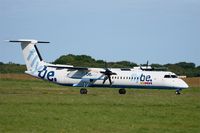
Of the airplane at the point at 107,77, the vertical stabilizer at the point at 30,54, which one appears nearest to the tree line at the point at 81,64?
the vertical stabilizer at the point at 30,54

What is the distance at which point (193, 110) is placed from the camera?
27922mm

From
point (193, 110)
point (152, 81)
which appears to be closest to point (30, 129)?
point (193, 110)

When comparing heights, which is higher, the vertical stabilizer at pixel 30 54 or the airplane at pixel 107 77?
the vertical stabilizer at pixel 30 54

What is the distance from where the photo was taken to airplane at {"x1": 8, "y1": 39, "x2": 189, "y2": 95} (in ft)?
172

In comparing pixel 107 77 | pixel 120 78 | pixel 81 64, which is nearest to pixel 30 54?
pixel 107 77

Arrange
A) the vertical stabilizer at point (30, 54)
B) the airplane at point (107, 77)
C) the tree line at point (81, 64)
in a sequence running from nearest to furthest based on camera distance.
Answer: the airplane at point (107, 77)
the vertical stabilizer at point (30, 54)
the tree line at point (81, 64)

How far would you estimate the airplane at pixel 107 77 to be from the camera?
52562 millimetres

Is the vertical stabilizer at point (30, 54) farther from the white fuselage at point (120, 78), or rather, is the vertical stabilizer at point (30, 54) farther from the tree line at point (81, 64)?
the tree line at point (81, 64)

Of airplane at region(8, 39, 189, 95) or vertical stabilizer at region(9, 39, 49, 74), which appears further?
vertical stabilizer at region(9, 39, 49, 74)

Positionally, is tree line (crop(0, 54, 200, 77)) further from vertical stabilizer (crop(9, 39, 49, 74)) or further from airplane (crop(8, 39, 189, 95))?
airplane (crop(8, 39, 189, 95))

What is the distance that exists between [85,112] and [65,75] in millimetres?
28580

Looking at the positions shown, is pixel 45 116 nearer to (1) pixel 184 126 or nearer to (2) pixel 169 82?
(1) pixel 184 126

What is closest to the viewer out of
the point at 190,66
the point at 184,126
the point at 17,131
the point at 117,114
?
the point at 17,131

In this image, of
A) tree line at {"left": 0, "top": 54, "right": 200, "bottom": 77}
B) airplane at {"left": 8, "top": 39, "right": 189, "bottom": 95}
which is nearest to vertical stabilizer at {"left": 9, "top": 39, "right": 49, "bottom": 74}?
airplane at {"left": 8, "top": 39, "right": 189, "bottom": 95}
